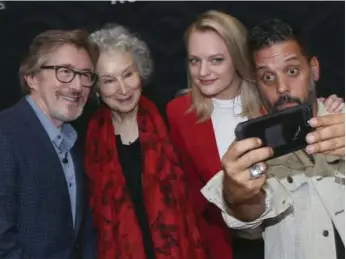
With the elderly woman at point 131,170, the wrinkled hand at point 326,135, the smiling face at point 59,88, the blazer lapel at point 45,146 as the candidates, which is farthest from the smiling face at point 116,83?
the wrinkled hand at point 326,135

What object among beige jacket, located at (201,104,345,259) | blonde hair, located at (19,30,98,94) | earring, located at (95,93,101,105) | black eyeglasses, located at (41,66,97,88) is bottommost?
beige jacket, located at (201,104,345,259)

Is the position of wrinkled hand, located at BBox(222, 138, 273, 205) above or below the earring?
below

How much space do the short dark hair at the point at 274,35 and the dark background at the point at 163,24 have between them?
2.05ft

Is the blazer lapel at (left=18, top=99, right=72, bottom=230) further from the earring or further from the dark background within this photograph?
the dark background

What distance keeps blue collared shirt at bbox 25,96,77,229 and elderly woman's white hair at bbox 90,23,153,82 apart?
0.29m

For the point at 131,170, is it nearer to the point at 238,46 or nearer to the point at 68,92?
the point at 68,92

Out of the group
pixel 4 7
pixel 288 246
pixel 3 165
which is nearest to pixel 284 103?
pixel 288 246

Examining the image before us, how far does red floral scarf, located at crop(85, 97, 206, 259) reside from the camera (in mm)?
1694

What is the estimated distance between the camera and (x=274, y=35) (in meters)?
1.46

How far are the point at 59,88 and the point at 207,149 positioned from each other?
47cm

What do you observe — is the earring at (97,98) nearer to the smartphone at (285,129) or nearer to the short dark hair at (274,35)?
the short dark hair at (274,35)

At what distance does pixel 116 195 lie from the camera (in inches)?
66.9

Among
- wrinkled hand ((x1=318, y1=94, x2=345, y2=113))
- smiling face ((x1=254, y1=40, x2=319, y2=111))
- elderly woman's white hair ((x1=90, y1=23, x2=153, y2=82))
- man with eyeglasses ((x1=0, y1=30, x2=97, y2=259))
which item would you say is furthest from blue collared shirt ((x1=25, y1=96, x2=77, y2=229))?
wrinkled hand ((x1=318, y1=94, x2=345, y2=113))

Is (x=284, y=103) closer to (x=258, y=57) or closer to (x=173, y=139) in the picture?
(x=258, y=57)
